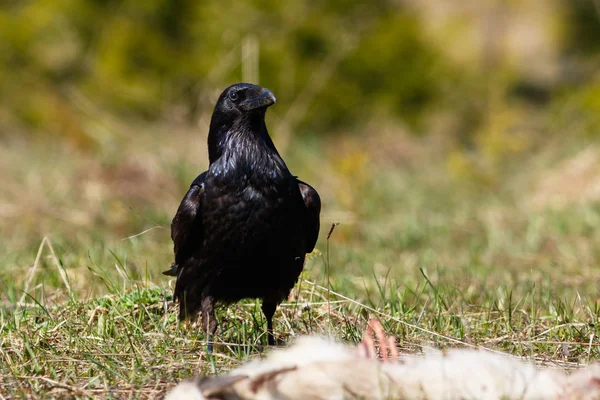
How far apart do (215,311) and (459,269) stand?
6.75 feet

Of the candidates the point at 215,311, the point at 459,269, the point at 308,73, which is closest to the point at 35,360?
the point at 215,311

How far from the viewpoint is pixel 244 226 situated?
10.6 ft

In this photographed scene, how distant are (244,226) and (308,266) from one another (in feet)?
6.27

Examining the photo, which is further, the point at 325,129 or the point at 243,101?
the point at 325,129

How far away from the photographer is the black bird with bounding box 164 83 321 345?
10.6 feet

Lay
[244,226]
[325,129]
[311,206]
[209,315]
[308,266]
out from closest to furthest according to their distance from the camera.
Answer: [244,226]
[209,315]
[311,206]
[308,266]
[325,129]

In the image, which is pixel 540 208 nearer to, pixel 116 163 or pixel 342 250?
pixel 342 250

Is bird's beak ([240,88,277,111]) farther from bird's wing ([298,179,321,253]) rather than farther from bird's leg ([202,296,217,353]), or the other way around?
bird's leg ([202,296,217,353])

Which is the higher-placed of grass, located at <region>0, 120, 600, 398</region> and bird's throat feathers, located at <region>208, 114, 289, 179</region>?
bird's throat feathers, located at <region>208, 114, 289, 179</region>

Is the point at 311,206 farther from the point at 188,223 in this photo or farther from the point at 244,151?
the point at 188,223

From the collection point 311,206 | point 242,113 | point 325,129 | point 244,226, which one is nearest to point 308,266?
point 311,206

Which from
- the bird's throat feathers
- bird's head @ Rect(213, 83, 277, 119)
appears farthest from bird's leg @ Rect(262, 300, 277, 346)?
bird's head @ Rect(213, 83, 277, 119)

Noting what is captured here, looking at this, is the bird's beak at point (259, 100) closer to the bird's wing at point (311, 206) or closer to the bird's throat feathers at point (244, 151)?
the bird's throat feathers at point (244, 151)

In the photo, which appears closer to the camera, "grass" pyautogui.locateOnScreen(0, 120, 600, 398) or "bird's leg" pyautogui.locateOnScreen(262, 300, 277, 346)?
"grass" pyautogui.locateOnScreen(0, 120, 600, 398)
